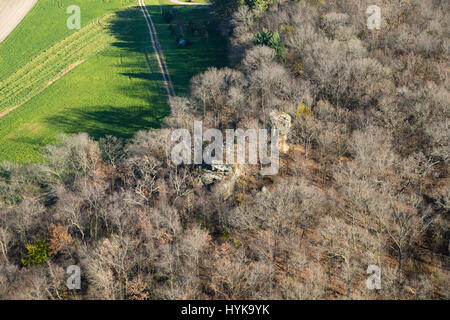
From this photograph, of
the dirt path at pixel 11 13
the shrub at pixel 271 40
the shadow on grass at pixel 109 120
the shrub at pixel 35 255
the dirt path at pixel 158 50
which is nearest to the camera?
the shrub at pixel 35 255

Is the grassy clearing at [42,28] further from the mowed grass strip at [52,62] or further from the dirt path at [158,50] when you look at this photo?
the dirt path at [158,50]

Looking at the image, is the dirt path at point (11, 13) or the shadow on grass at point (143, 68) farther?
the dirt path at point (11, 13)

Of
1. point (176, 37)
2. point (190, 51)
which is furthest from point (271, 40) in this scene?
point (176, 37)

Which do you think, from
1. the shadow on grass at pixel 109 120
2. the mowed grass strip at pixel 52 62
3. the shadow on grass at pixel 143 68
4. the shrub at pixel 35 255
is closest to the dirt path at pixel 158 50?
the shadow on grass at pixel 143 68

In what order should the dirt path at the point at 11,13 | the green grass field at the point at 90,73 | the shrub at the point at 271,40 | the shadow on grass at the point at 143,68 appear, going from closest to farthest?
the shrub at the point at 271,40
the green grass field at the point at 90,73
the shadow on grass at the point at 143,68
the dirt path at the point at 11,13

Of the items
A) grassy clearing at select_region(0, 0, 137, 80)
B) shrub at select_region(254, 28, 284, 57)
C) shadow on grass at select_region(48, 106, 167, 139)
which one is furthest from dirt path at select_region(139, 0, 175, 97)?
shrub at select_region(254, 28, 284, 57)

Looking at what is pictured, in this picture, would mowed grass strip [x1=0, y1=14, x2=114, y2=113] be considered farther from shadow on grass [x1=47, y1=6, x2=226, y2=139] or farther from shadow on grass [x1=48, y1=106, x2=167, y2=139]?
shadow on grass [x1=48, y1=106, x2=167, y2=139]

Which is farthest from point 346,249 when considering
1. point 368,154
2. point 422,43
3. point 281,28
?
point 281,28
